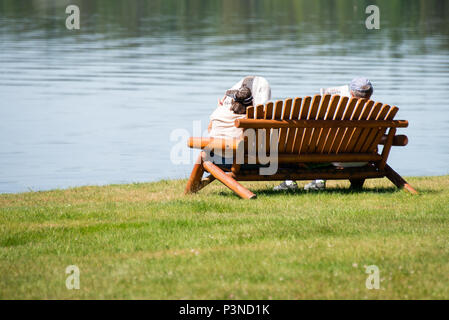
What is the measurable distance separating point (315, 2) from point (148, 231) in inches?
2741

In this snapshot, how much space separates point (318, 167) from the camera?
952 centimetres

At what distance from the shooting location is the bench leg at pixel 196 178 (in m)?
9.30

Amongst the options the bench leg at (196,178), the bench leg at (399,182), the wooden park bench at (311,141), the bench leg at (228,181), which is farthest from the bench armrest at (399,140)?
the bench leg at (196,178)

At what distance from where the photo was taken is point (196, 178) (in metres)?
9.38

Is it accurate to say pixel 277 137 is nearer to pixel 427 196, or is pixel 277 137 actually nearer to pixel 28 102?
pixel 427 196

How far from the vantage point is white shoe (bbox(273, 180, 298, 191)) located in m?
9.85

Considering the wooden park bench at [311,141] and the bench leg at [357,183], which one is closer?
the wooden park bench at [311,141]

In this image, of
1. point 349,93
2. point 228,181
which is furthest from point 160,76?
point 228,181

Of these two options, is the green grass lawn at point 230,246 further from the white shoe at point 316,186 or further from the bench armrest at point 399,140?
the bench armrest at point 399,140

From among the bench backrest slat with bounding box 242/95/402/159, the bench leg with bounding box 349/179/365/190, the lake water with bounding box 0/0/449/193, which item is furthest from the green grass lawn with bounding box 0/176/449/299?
the lake water with bounding box 0/0/449/193

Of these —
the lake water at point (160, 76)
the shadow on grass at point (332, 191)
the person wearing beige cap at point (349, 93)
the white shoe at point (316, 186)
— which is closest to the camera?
the shadow on grass at point (332, 191)

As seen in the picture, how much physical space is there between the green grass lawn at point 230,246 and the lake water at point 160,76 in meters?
4.60

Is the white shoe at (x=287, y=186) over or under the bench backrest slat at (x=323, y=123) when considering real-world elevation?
under

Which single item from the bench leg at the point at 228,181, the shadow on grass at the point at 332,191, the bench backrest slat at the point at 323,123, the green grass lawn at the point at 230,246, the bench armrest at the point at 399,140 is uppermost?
the bench backrest slat at the point at 323,123
